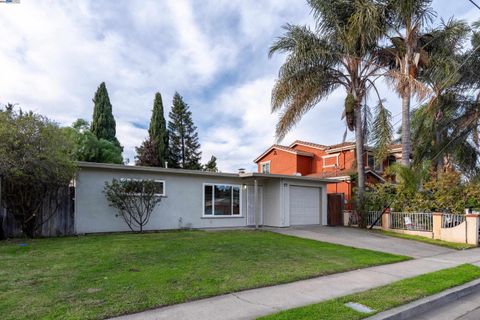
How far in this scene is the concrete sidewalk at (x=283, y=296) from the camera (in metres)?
4.85

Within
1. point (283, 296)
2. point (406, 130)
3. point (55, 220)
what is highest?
point (406, 130)

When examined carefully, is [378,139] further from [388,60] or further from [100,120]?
[100,120]

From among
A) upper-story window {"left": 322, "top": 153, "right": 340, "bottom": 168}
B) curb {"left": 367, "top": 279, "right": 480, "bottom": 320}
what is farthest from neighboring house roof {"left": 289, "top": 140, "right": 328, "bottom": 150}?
curb {"left": 367, "top": 279, "right": 480, "bottom": 320}

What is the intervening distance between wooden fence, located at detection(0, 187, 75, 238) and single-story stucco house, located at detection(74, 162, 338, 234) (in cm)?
21

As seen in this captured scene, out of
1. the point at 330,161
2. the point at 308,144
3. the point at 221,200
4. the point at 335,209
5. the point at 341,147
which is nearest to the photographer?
the point at 221,200

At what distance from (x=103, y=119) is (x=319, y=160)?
2031cm

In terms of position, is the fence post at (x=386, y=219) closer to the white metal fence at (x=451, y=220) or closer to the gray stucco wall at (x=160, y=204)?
the white metal fence at (x=451, y=220)

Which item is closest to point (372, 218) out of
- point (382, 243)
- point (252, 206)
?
point (382, 243)

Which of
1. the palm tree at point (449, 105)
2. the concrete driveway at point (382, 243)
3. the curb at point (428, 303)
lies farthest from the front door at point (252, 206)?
the curb at point (428, 303)

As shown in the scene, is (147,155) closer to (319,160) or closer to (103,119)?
(103,119)

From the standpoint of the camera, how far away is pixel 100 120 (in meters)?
33.9

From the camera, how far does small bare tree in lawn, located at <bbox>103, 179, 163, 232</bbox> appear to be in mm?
13211

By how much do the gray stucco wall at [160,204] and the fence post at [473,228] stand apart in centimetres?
929

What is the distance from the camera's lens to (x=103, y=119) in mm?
34000
